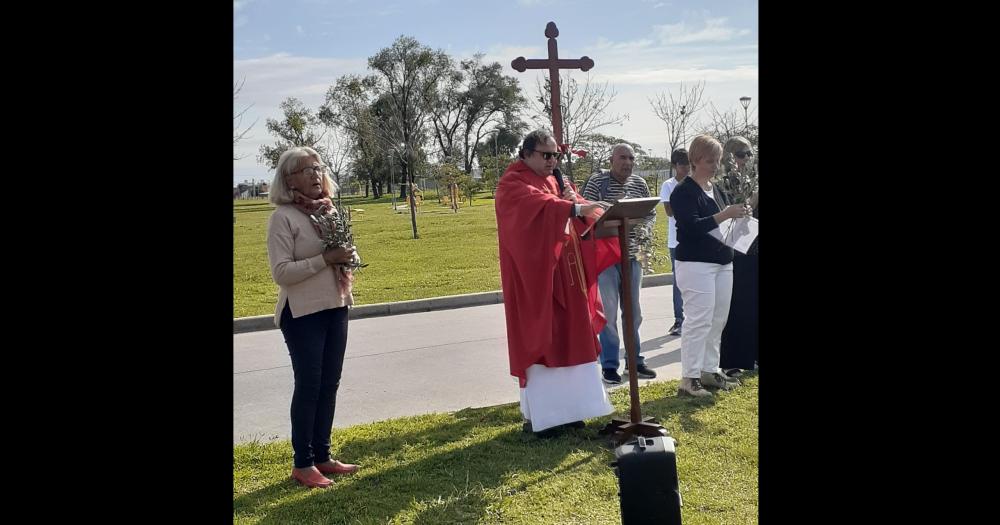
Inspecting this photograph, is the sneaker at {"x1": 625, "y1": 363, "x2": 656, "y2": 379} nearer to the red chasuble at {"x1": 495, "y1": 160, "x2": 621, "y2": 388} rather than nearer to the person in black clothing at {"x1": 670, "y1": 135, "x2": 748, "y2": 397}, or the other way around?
the person in black clothing at {"x1": 670, "y1": 135, "x2": 748, "y2": 397}

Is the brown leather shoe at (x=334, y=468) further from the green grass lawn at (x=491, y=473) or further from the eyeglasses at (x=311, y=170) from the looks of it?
the eyeglasses at (x=311, y=170)

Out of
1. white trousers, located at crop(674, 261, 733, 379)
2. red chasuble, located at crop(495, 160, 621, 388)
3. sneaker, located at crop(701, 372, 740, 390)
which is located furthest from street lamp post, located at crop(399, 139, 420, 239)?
red chasuble, located at crop(495, 160, 621, 388)

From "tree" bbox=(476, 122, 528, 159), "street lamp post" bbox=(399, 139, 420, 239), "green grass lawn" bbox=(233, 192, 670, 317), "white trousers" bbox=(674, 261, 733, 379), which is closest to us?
"white trousers" bbox=(674, 261, 733, 379)

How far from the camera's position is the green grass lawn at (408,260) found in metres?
12.7

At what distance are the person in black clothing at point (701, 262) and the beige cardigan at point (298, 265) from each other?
2.80m

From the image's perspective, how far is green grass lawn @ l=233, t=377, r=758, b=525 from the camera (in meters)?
4.07

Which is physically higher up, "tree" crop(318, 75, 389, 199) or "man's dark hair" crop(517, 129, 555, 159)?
"tree" crop(318, 75, 389, 199)

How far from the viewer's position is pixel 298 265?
423 centimetres

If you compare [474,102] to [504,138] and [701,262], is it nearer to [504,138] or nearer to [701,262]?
[504,138]

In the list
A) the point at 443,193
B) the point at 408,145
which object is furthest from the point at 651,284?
the point at 443,193

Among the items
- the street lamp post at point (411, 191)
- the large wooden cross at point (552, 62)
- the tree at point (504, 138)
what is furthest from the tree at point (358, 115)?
the large wooden cross at point (552, 62)

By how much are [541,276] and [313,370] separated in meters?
1.59

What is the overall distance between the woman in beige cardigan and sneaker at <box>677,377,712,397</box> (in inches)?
114

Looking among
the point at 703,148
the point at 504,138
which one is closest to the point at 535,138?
the point at 703,148
